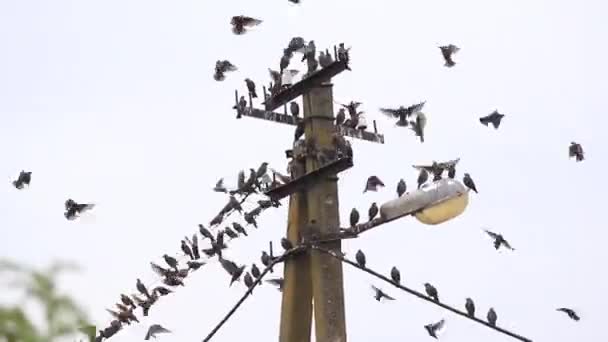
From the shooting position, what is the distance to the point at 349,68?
12.8 metres

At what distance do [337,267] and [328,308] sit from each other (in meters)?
0.54

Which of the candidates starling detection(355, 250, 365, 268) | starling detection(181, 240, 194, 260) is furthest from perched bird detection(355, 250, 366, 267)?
starling detection(181, 240, 194, 260)

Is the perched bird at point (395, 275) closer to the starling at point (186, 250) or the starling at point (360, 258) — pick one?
the starling at point (360, 258)

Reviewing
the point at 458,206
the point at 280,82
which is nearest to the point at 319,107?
the point at 280,82

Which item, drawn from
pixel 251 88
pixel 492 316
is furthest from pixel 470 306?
pixel 251 88

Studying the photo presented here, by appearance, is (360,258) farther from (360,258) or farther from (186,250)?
(186,250)

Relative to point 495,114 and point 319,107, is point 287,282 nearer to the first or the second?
point 319,107

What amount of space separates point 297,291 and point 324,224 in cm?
100

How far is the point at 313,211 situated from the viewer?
12.8 meters

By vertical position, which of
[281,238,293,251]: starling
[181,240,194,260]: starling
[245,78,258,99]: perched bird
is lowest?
[281,238,293,251]: starling

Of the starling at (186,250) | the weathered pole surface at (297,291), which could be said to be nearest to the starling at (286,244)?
the weathered pole surface at (297,291)

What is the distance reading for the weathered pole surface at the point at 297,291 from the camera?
1302 centimetres

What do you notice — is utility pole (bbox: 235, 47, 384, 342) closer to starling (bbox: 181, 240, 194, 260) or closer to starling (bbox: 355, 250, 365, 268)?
starling (bbox: 355, 250, 365, 268)

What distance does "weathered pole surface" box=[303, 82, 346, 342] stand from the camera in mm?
12195
